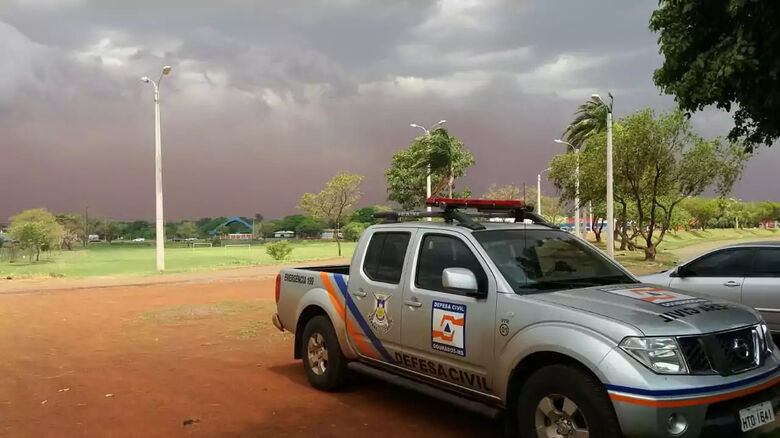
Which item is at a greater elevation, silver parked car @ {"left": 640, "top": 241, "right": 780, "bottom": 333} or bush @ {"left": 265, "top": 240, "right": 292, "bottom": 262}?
silver parked car @ {"left": 640, "top": 241, "right": 780, "bottom": 333}

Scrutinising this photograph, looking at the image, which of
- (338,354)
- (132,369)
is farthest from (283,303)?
(132,369)

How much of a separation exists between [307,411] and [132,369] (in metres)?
3.20

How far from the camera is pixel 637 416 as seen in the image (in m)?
3.70

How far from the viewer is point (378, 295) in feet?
19.1

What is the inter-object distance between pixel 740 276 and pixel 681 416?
5674mm

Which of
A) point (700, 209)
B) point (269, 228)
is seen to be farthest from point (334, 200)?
point (269, 228)

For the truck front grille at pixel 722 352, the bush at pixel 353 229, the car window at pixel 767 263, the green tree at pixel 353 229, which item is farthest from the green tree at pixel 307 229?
the truck front grille at pixel 722 352

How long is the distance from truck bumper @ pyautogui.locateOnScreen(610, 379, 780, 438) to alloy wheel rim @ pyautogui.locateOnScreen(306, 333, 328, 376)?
348cm

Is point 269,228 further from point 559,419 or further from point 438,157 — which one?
point 559,419

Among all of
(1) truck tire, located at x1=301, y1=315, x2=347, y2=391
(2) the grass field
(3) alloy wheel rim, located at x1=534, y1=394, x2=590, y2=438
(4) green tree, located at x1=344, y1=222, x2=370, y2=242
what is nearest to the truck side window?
(1) truck tire, located at x1=301, y1=315, x2=347, y2=391

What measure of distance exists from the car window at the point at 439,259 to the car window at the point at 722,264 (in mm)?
5227

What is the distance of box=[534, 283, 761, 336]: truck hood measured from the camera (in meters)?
3.92

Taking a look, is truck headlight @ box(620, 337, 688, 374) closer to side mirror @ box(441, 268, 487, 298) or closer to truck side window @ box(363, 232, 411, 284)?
side mirror @ box(441, 268, 487, 298)

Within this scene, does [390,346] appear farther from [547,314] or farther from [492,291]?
[547,314]
